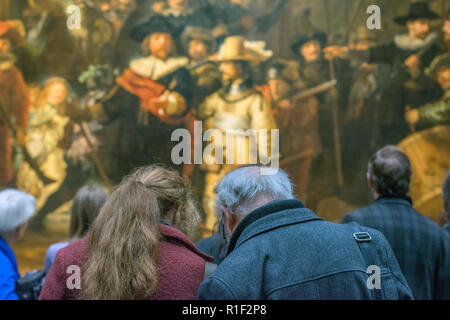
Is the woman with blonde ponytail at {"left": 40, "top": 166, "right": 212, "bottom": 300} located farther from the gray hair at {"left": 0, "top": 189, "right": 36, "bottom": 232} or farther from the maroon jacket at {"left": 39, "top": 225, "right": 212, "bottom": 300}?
the gray hair at {"left": 0, "top": 189, "right": 36, "bottom": 232}

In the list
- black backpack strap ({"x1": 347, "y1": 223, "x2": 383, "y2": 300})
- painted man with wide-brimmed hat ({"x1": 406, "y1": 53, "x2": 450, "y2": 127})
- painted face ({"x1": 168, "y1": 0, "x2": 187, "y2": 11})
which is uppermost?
→ painted face ({"x1": 168, "y1": 0, "x2": 187, "y2": 11})

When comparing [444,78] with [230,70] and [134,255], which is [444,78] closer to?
[230,70]

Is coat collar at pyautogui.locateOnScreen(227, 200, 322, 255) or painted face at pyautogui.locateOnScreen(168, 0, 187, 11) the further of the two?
painted face at pyautogui.locateOnScreen(168, 0, 187, 11)

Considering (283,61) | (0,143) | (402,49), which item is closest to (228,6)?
(283,61)

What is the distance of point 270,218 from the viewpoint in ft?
5.78

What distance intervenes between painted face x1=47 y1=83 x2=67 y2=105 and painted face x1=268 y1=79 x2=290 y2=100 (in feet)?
10.5

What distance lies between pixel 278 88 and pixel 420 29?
234cm

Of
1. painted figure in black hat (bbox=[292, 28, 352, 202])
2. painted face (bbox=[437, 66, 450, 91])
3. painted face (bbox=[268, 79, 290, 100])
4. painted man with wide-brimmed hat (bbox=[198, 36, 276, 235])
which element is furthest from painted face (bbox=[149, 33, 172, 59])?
painted face (bbox=[437, 66, 450, 91])

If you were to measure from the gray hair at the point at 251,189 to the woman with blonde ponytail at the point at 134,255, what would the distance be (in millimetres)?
210

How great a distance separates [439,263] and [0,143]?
22.4 feet

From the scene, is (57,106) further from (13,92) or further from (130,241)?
(130,241)

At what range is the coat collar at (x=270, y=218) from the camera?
1.74 m

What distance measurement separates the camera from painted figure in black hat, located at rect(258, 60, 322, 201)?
7.62 m

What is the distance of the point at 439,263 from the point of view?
278 centimetres
